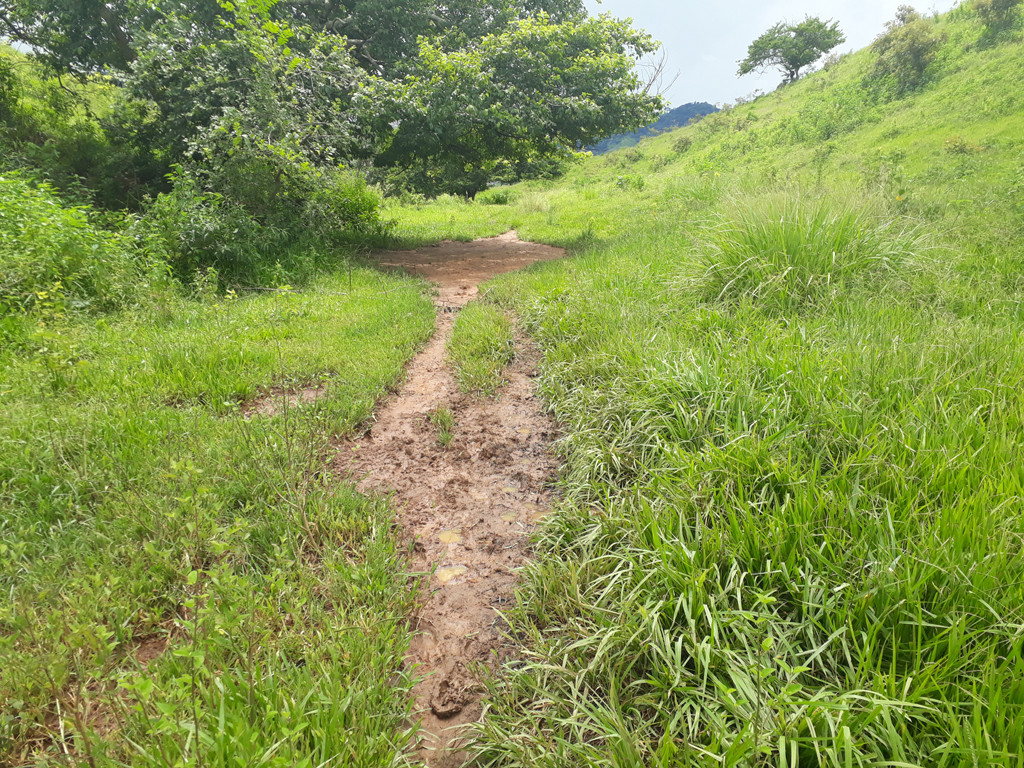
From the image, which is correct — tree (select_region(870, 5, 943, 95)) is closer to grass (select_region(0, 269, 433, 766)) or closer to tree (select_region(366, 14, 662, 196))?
tree (select_region(366, 14, 662, 196))

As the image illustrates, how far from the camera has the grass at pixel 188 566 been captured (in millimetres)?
1357

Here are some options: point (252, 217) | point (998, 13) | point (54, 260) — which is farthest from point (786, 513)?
point (998, 13)

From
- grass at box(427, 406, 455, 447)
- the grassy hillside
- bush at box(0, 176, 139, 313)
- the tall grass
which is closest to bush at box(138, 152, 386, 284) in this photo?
bush at box(0, 176, 139, 313)

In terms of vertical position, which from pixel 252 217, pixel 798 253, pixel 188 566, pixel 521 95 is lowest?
pixel 188 566

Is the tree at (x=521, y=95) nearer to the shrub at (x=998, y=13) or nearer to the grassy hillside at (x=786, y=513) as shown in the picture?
the grassy hillside at (x=786, y=513)

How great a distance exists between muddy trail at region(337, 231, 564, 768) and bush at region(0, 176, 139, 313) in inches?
134

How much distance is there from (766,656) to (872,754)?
31cm

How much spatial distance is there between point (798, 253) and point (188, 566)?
4744 mm

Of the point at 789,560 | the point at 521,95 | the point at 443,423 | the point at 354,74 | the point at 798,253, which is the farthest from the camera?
the point at 521,95

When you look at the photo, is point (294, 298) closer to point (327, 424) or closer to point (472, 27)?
point (327, 424)

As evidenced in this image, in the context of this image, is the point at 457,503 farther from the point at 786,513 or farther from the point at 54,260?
the point at 54,260

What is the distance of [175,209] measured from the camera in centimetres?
655

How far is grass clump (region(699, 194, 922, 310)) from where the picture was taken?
3840 millimetres

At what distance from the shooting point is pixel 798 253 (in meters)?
4.03
